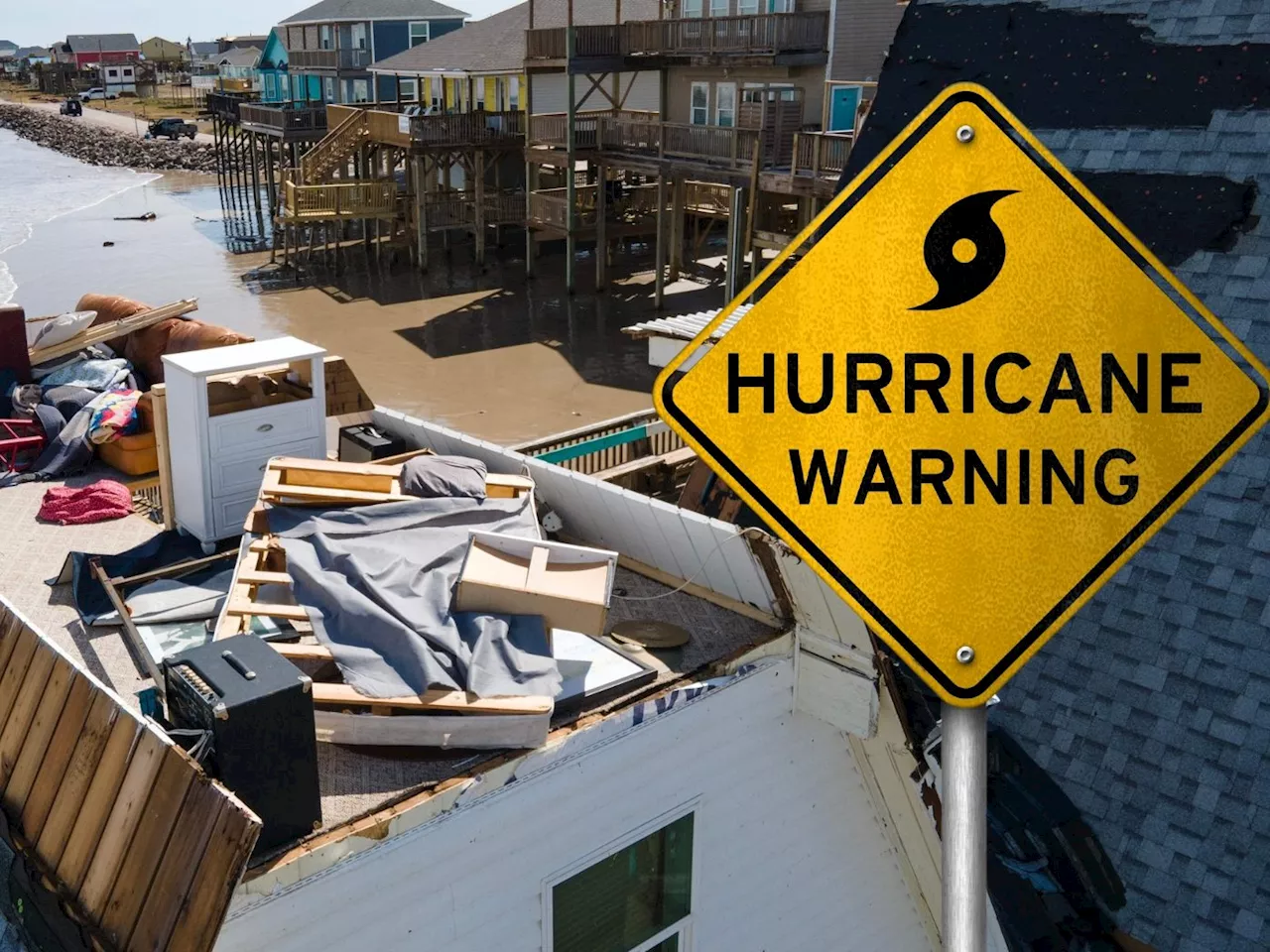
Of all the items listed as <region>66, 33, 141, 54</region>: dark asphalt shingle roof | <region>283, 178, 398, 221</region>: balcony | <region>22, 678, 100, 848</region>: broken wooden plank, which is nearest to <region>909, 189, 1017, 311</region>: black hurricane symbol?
<region>22, 678, 100, 848</region>: broken wooden plank

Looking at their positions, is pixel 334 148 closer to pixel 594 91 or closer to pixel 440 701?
pixel 594 91

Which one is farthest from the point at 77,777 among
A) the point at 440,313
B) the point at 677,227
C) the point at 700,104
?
the point at 700,104

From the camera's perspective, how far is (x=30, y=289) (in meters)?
33.8

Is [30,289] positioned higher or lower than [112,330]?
lower

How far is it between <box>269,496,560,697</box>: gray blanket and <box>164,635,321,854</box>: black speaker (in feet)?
2.49

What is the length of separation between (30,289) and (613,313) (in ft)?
56.8

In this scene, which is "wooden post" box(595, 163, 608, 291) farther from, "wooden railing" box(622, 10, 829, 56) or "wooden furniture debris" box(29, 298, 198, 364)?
"wooden furniture debris" box(29, 298, 198, 364)

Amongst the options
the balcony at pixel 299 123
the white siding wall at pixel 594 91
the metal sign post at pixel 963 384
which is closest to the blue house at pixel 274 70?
the balcony at pixel 299 123

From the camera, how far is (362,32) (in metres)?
49.6

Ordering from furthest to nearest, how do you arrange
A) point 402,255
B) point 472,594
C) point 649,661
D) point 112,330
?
point 402,255, point 112,330, point 649,661, point 472,594

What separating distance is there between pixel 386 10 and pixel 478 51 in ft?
46.0

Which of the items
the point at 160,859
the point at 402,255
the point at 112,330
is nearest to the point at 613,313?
the point at 402,255

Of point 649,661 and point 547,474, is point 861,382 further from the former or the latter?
point 547,474

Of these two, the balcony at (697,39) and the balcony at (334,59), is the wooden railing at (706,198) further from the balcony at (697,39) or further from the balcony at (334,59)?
the balcony at (334,59)
